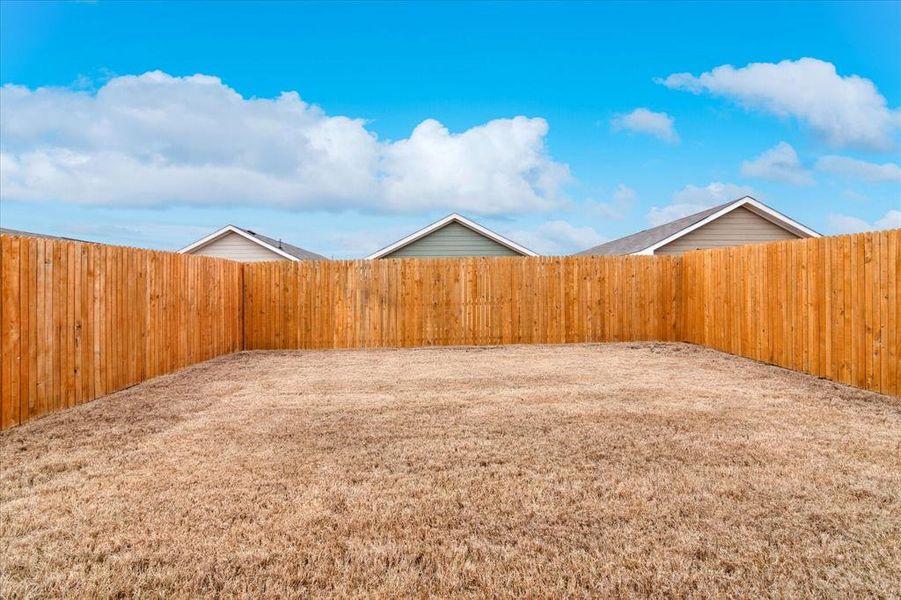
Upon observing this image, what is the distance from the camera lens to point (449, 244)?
1631 cm

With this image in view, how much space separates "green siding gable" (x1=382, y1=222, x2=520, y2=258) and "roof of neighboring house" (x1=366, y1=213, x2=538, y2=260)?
0.12 meters

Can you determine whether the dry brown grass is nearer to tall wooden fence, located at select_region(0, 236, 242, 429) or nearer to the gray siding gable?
tall wooden fence, located at select_region(0, 236, 242, 429)

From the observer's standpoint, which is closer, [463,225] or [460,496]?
[460,496]

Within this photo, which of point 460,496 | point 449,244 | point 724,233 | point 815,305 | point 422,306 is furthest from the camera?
point 449,244

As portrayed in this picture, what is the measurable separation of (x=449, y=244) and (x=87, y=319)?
36.1 ft

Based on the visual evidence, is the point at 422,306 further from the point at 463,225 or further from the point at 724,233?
the point at 724,233

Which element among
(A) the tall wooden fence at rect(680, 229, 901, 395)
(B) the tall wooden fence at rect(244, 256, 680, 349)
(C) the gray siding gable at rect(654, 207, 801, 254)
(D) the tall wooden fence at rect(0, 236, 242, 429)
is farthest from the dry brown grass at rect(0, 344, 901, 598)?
(C) the gray siding gable at rect(654, 207, 801, 254)

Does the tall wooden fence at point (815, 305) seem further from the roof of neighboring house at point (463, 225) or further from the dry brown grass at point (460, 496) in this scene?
the roof of neighboring house at point (463, 225)

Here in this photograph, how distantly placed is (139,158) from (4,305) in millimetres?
14626

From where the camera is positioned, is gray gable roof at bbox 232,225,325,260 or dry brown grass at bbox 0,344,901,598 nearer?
dry brown grass at bbox 0,344,901,598

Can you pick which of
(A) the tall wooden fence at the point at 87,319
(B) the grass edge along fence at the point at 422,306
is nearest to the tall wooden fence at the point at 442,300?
(B) the grass edge along fence at the point at 422,306

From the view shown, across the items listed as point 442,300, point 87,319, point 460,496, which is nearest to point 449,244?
point 442,300

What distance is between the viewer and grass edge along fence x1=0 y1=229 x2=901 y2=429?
5895 mm

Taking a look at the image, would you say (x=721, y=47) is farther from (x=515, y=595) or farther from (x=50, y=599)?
(x=50, y=599)
